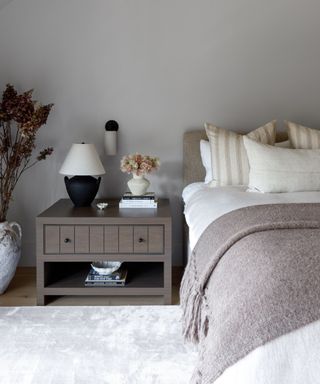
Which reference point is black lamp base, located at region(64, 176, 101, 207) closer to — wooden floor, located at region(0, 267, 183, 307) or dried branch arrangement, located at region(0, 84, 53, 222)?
dried branch arrangement, located at region(0, 84, 53, 222)

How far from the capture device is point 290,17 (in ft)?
10.8

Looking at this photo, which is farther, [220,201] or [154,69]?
[154,69]

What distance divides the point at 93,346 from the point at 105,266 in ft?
2.69

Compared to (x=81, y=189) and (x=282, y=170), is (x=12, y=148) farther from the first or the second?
(x=282, y=170)

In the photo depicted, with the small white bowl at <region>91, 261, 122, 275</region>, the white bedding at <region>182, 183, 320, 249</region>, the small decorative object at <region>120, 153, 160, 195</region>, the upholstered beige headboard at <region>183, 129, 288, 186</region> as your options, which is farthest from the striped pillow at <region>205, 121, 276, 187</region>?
the small white bowl at <region>91, 261, 122, 275</region>

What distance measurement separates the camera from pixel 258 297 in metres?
1.16

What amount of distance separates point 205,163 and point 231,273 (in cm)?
179

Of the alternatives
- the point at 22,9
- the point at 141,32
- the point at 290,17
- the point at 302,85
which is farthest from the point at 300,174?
the point at 22,9

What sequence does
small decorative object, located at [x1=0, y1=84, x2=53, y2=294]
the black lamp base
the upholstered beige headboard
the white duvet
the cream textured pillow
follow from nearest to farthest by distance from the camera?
the white duvet
the cream textured pillow
small decorative object, located at [x1=0, y1=84, x2=53, y2=294]
the black lamp base
the upholstered beige headboard

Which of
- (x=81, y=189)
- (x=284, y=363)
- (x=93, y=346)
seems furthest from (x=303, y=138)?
(x=284, y=363)

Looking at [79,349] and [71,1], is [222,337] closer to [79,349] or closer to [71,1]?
[79,349]

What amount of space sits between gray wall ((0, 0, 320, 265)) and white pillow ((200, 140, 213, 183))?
0.27 meters

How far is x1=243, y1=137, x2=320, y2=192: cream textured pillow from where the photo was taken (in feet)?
8.75

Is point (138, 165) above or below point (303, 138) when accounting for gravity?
below
